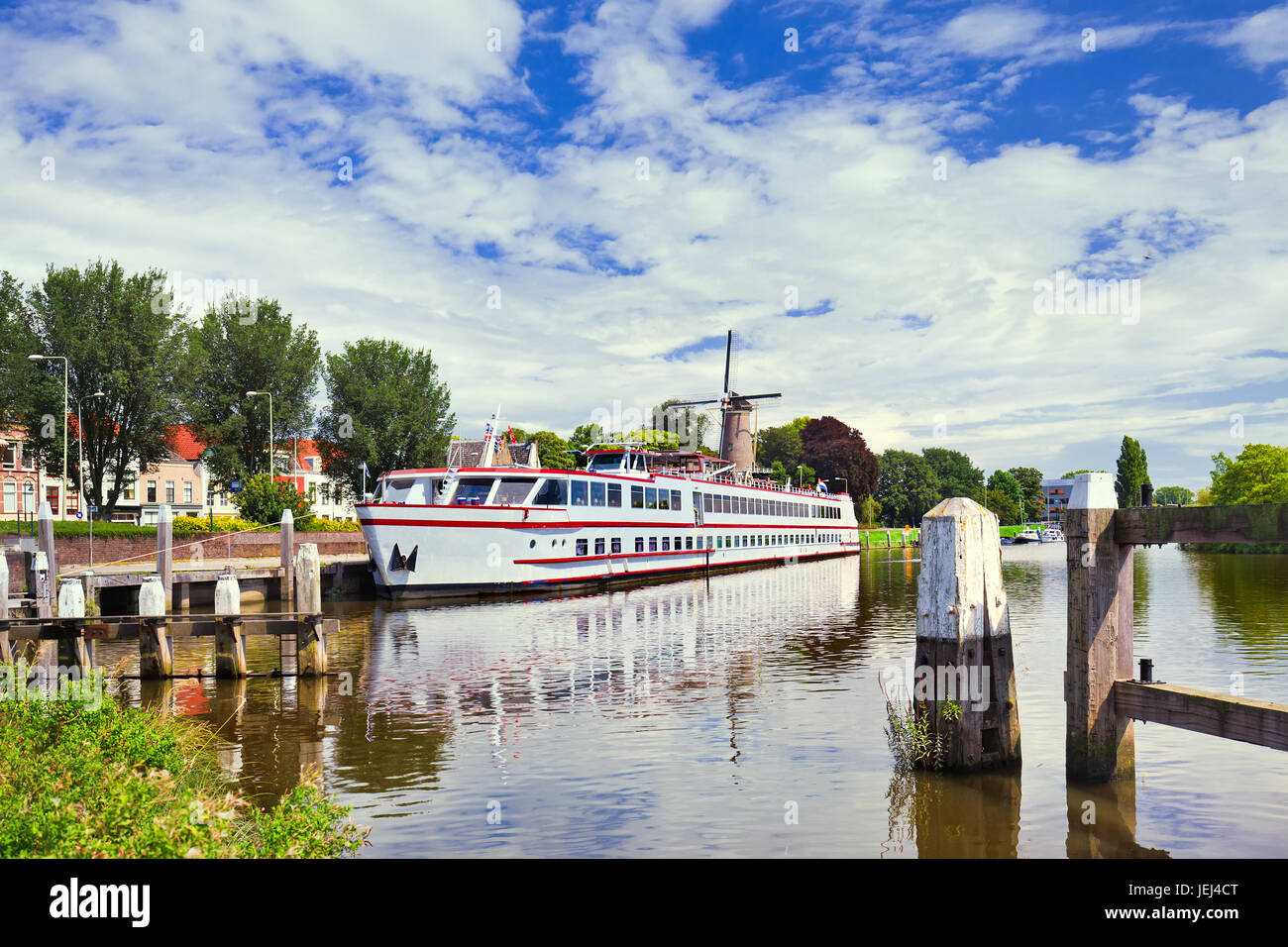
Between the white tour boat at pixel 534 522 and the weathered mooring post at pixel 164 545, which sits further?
the white tour boat at pixel 534 522

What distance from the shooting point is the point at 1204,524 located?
24.5ft

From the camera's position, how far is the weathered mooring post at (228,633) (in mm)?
16766

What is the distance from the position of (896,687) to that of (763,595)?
2200cm

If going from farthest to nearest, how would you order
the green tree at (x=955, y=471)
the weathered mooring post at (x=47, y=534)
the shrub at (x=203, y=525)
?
the green tree at (x=955, y=471) < the shrub at (x=203, y=525) < the weathered mooring post at (x=47, y=534)

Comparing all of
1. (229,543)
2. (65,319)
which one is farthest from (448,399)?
(229,543)

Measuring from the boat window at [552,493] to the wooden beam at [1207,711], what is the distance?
1150 inches

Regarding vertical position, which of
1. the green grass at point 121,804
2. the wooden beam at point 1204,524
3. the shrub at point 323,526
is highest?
the wooden beam at point 1204,524

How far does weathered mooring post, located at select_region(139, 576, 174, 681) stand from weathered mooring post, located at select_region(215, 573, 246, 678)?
0.96 meters

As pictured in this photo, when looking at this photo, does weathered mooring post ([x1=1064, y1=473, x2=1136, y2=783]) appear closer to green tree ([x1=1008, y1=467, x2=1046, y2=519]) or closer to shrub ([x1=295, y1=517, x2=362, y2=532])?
shrub ([x1=295, y1=517, x2=362, y2=532])

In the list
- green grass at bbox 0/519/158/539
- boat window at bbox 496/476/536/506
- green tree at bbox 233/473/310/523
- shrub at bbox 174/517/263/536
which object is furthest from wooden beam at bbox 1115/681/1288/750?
green tree at bbox 233/473/310/523

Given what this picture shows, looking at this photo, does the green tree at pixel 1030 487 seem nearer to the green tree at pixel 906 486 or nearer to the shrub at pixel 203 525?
the green tree at pixel 906 486

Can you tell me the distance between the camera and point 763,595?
1469 inches

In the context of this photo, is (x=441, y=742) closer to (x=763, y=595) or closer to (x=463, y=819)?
(x=463, y=819)

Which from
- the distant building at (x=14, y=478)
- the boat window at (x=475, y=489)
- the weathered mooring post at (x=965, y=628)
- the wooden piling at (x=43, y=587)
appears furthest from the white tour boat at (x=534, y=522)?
the distant building at (x=14, y=478)
